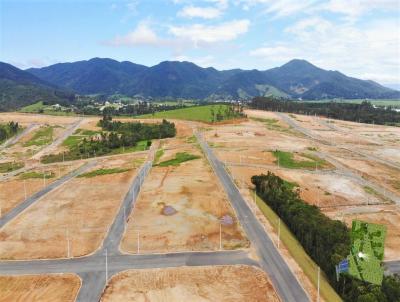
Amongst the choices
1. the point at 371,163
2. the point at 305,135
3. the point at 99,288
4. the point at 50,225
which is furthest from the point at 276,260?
the point at 305,135

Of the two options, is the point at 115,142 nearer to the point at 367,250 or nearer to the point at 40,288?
the point at 40,288

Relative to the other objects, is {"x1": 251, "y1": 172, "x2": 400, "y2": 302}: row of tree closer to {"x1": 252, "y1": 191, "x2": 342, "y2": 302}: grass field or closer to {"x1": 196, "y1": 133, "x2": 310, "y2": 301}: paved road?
{"x1": 252, "y1": 191, "x2": 342, "y2": 302}: grass field

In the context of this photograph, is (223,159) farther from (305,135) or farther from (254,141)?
(305,135)

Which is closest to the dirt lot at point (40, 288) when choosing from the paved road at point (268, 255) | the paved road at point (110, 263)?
the paved road at point (110, 263)

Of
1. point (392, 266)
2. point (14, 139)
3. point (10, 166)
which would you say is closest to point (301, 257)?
point (392, 266)

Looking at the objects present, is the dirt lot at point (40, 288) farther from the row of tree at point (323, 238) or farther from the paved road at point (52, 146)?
the paved road at point (52, 146)

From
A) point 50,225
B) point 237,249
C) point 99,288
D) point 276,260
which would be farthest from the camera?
point 50,225
